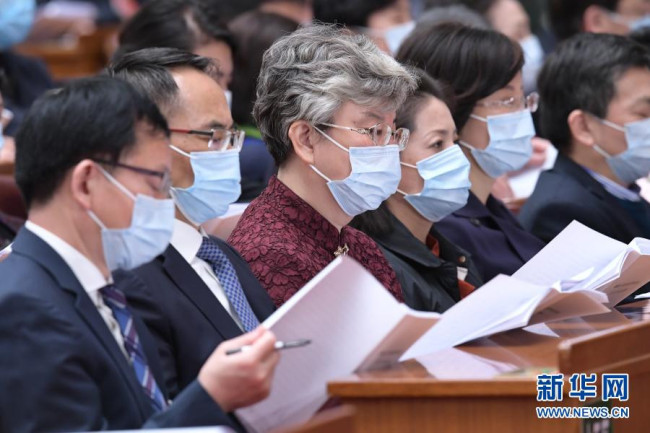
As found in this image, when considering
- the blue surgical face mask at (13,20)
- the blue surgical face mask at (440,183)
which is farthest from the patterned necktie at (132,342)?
the blue surgical face mask at (13,20)

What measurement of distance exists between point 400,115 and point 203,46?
1.36m

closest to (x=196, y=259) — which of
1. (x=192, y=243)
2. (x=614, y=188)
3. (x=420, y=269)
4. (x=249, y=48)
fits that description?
(x=192, y=243)

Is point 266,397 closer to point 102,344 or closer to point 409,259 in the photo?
point 102,344

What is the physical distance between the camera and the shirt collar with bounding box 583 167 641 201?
4246 millimetres

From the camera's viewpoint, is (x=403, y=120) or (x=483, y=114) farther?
(x=483, y=114)

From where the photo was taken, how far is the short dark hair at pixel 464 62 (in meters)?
3.99

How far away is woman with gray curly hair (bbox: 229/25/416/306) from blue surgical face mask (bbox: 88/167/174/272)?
68 cm

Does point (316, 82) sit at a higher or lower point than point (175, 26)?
higher

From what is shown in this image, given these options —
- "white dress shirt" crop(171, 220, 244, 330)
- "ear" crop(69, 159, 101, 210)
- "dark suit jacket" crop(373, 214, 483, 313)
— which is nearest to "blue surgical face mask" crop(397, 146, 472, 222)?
"dark suit jacket" crop(373, 214, 483, 313)

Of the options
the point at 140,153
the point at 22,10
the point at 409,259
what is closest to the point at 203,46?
the point at 22,10

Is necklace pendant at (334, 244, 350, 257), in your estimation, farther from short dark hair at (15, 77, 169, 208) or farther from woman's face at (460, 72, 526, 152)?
woman's face at (460, 72, 526, 152)

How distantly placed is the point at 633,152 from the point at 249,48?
1676mm

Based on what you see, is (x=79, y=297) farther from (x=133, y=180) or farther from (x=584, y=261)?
(x=584, y=261)

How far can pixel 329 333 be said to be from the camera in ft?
7.20
